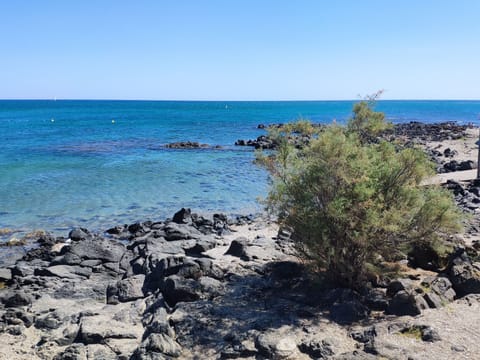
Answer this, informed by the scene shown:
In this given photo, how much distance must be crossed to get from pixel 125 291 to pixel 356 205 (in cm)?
557

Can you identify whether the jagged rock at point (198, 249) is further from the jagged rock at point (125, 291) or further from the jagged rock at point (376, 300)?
the jagged rock at point (376, 300)

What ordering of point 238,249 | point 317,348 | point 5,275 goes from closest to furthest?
point 317,348
point 5,275
point 238,249

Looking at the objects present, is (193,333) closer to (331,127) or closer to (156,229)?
(331,127)

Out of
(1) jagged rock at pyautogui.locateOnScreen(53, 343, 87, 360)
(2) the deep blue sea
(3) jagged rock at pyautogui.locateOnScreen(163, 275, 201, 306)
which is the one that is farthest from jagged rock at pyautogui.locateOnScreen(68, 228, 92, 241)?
(1) jagged rock at pyautogui.locateOnScreen(53, 343, 87, 360)

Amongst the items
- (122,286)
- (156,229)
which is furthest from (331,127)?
(156,229)

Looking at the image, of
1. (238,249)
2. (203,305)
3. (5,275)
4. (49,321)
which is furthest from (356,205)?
(5,275)

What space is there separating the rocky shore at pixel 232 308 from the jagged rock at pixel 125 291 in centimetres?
3

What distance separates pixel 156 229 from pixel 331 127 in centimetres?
897

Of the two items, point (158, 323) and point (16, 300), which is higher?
point (158, 323)

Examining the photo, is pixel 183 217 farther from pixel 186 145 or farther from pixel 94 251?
pixel 186 145

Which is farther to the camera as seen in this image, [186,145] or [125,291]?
[186,145]

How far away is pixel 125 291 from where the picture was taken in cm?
1112

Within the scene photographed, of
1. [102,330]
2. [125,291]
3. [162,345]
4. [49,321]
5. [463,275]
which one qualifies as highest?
[463,275]

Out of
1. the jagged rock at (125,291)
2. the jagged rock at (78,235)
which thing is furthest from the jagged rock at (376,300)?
the jagged rock at (78,235)
